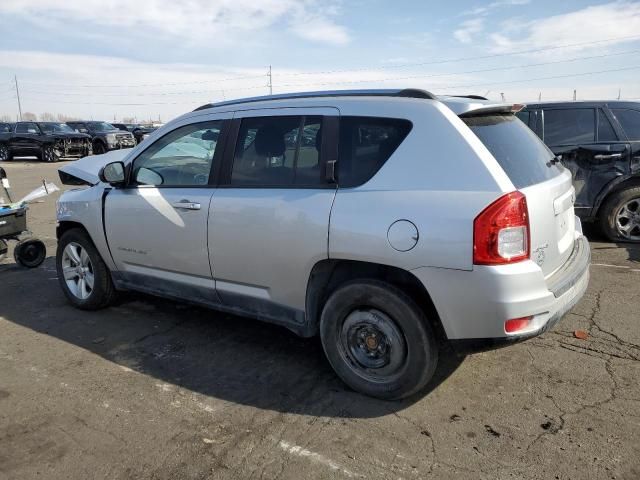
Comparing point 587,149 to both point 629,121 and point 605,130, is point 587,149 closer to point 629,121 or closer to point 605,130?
point 605,130

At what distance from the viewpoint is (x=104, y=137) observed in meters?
26.1

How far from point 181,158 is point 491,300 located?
8.63 feet

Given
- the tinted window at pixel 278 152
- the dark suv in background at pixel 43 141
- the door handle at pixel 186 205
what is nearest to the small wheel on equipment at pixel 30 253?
the door handle at pixel 186 205

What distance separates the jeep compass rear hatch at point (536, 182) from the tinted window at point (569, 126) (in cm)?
A: 357

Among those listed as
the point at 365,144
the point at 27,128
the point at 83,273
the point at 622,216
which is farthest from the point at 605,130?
the point at 27,128

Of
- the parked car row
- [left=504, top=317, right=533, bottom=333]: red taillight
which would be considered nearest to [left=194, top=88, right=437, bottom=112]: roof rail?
[left=504, top=317, right=533, bottom=333]: red taillight

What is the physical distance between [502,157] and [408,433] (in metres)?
1.62

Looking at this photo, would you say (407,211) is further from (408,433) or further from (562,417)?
(562,417)

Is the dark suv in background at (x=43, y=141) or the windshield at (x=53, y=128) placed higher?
the windshield at (x=53, y=128)

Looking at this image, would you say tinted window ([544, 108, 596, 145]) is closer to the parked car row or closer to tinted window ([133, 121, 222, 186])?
tinted window ([133, 121, 222, 186])

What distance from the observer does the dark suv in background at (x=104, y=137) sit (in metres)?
26.2

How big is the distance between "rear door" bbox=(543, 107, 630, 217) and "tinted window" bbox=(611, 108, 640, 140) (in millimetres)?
124

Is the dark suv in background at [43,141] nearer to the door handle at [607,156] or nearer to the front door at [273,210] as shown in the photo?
the door handle at [607,156]

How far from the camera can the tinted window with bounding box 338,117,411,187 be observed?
3061 mm
